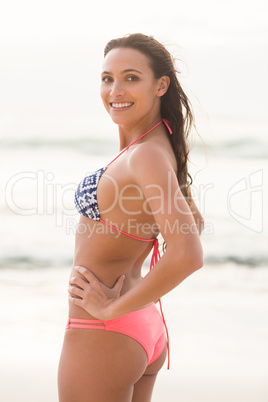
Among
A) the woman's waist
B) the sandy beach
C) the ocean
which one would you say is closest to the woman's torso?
the woman's waist

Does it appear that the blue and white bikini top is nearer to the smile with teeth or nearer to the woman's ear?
the smile with teeth

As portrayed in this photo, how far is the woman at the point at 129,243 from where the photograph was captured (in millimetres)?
1511

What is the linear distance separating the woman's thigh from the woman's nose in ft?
2.35

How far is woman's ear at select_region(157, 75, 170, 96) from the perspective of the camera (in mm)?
1840

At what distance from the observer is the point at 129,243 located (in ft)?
5.49

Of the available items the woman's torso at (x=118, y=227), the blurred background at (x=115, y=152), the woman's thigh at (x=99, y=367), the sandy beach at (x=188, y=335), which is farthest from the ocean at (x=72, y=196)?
the woman's thigh at (x=99, y=367)

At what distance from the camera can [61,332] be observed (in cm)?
432

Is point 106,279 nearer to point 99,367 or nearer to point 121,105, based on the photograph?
point 99,367

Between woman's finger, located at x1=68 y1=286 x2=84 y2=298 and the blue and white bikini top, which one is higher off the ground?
the blue and white bikini top

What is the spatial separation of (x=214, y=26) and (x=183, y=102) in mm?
7237

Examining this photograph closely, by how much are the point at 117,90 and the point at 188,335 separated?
8.96ft

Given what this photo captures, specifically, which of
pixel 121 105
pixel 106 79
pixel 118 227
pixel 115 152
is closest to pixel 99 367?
pixel 118 227

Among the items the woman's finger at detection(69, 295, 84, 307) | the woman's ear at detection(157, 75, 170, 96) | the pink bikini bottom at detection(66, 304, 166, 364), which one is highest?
the woman's ear at detection(157, 75, 170, 96)

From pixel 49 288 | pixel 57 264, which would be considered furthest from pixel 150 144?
pixel 57 264
